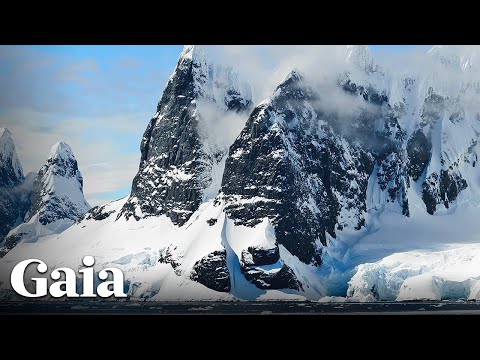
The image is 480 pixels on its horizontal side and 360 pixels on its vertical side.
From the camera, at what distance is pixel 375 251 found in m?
104

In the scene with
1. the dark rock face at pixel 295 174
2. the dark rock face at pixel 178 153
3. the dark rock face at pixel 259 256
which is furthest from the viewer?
the dark rock face at pixel 178 153

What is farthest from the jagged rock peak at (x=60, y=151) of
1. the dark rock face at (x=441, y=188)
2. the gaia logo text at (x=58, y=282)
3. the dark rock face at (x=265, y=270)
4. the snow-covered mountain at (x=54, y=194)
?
the gaia logo text at (x=58, y=282)

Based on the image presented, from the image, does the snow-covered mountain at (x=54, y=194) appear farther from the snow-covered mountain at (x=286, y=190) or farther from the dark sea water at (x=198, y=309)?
the dark sea water at (x=198, y=309)

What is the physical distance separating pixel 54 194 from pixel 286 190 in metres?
28.7

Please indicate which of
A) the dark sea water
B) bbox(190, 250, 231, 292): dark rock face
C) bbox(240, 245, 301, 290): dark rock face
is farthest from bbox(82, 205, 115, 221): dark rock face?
the dark sea water

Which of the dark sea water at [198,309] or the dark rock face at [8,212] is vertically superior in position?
the dark rock face at [8,212]

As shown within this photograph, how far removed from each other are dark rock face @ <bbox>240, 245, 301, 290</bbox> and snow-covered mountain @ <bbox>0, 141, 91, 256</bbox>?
985 inches

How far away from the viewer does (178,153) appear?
117500 millimetres

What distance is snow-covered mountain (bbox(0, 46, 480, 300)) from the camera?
99500 mm

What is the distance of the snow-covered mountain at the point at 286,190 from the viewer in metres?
99.5

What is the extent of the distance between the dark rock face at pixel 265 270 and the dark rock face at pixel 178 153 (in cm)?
1631

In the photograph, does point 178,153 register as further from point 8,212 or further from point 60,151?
point 8,212
